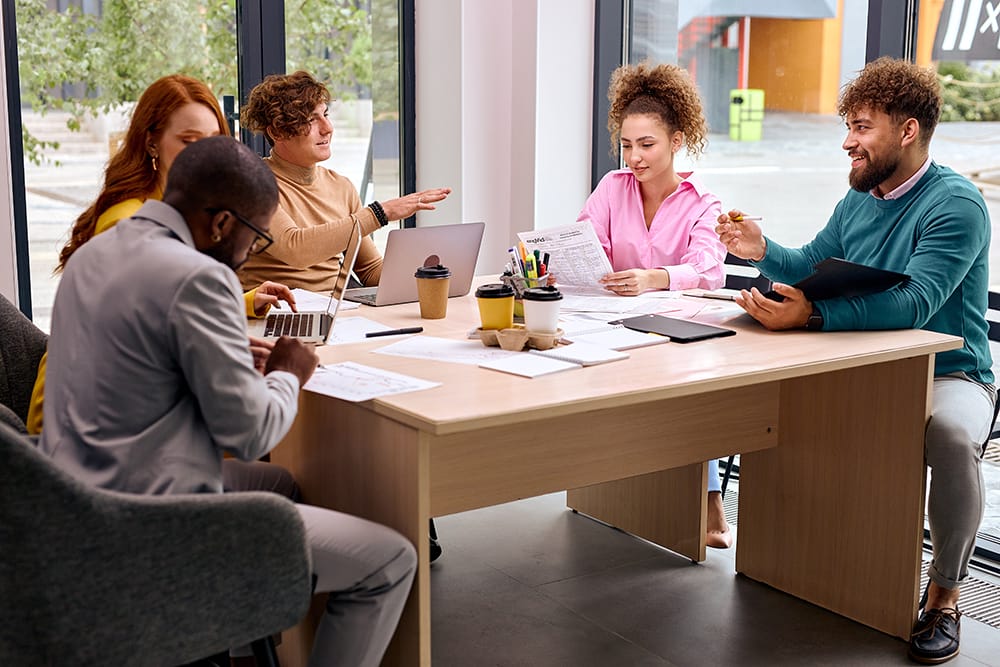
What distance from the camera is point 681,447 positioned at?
2.60 m

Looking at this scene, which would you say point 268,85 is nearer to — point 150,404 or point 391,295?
point 391,295

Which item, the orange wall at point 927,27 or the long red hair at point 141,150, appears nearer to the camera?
the long red hair at point 141,150

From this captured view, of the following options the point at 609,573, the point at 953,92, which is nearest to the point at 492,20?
the point at 953,92

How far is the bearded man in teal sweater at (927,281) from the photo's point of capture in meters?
2.46

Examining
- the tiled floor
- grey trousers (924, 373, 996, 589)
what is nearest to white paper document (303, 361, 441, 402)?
the tiled floor

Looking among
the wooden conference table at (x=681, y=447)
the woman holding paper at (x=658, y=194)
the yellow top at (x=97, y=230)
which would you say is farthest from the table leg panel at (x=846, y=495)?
the yellow top at (x=97, y=230)

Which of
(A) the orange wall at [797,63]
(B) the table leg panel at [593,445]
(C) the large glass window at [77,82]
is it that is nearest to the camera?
(B) the table leg panel at [593,445]

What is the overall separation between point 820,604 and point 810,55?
1.83 metres

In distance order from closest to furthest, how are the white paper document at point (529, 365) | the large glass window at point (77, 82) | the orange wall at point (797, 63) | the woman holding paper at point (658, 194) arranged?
the white paper document at point (529, 365), the woman holding paper at point (658, 194), the orange wall at point (797, 63), the large glass window at point (77, 82)

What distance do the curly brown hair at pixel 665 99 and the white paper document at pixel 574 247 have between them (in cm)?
54

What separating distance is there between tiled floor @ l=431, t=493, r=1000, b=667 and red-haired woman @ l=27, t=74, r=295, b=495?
26.1 inches

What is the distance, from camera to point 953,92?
314cm

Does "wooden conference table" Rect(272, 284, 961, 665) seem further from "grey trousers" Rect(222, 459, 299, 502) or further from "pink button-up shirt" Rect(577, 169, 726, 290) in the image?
"pink button-up shirt" Rect(577, 169, 726, 290)

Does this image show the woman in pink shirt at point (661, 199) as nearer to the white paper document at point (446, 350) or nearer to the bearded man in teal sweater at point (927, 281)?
the bearded man in teal sweater at point (927, 281)
